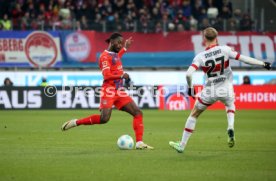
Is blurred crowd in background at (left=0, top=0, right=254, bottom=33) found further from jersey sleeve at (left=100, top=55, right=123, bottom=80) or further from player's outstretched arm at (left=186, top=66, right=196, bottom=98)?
player's outstretched arm at (left=186, top=66, right=196, bottom=98)

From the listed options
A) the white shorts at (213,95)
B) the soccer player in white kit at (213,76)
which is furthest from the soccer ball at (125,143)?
the white shorts at (213,95)

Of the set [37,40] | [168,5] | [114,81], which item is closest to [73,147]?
[114,81]

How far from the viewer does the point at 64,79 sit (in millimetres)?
35500

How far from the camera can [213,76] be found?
13.9m

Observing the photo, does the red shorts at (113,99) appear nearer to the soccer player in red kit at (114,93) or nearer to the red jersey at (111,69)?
the soccer player in red kit at (114,93)

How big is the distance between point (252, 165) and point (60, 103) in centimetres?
2051

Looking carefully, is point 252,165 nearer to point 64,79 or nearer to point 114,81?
point 114,81

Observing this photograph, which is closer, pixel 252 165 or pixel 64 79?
pixel 252 165

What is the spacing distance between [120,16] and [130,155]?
74.8 feet

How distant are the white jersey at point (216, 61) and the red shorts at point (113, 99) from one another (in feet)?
→ 6.06

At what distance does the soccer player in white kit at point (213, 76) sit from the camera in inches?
534

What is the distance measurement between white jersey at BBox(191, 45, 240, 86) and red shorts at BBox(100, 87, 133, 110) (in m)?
1.85

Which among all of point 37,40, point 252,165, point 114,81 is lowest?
point 252,165

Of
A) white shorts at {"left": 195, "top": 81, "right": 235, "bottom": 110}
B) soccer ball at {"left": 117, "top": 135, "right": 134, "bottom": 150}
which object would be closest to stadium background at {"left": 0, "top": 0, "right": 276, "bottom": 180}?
soccer ball at {"left": 117, "top": 135, "right": 134, "bottom": 150}
